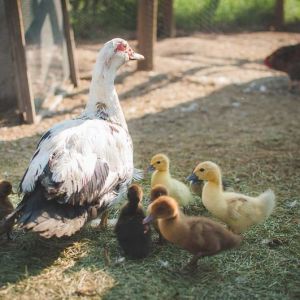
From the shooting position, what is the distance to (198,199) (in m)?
4.94

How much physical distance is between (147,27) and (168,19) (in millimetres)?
2704

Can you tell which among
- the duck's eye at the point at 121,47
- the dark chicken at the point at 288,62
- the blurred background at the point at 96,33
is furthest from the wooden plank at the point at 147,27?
the duck's eye at the point at 121,47

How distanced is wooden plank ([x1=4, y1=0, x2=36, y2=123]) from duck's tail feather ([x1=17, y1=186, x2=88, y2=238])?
3.39 metres

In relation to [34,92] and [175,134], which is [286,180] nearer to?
[175,134]

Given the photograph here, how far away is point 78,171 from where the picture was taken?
363cm

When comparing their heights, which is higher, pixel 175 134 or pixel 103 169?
pixel 103 169

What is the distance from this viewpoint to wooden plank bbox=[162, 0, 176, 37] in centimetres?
1130

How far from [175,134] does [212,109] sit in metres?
1.13

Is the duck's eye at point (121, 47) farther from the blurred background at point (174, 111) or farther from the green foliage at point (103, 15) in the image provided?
the green foliage at point (103, 15)

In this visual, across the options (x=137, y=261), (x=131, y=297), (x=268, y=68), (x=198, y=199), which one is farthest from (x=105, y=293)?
(x=268, y=68)

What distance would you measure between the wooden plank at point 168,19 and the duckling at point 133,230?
324 inches

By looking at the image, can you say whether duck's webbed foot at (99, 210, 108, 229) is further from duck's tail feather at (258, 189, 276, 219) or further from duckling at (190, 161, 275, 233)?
duck's tail feather at (258, 189, 276, 219)

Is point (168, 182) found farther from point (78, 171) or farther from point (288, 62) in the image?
point (288, 62)

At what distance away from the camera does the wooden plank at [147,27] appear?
881cm
